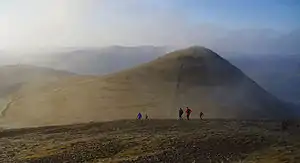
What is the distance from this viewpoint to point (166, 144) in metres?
26.5

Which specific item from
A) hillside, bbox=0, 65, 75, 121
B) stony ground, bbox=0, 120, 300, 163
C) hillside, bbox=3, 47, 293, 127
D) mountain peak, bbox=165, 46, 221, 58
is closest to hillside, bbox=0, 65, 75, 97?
hillside, bbox=0, 65, 75, 121

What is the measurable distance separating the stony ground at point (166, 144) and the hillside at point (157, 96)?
87.8 feet

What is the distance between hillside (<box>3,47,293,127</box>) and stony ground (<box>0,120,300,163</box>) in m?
26.8

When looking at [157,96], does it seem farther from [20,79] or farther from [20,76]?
[20,76]

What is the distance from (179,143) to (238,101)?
50105 millimetres

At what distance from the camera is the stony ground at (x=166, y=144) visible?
23859 mm

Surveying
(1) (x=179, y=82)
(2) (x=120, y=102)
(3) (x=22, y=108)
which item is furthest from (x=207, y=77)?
(3) (x=22, y=108)

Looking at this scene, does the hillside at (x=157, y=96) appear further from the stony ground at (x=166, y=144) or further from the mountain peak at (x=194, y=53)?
the stony ground at (x=166, y=144)

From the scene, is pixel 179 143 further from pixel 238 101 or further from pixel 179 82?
pixel 179 82

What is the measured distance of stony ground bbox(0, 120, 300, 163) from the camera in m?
23.9

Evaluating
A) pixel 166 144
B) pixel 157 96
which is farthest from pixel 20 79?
pixel 166 144

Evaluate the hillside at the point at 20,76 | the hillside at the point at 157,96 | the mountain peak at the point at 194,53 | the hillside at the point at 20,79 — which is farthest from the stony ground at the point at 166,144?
the mountain peak at the point at 194,53

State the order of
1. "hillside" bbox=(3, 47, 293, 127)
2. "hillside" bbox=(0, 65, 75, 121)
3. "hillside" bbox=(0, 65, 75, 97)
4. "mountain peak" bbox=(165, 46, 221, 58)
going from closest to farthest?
1. "hillside" bbox=(3, 47, 293, 127)
2. "hillside" bbox=(0, 65, 75, 121)
3. "mountain peak" bbox=(165, 46, 221, 58)
4. "hillside" bbox=(0, 65, 75, 97)

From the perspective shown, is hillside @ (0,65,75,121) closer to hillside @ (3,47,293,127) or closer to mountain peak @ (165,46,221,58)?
hillside @ (3,47,293,127)
